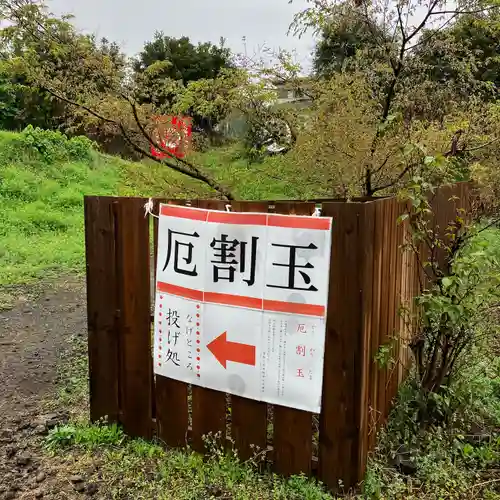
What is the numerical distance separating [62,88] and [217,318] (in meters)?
2.21

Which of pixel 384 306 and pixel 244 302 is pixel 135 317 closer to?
pixel 244 302

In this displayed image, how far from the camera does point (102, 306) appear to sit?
8.84 ft

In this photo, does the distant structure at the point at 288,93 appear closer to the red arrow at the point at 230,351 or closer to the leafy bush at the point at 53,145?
the red arrow at the point at 230,351

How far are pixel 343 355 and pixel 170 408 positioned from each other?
1040 millimetres

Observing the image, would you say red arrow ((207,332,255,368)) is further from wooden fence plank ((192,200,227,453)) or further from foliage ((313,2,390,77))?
foliage ((313,2,390,77))

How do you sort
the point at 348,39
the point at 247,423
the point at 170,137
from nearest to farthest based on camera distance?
the point at 247,423
the point at 170,137
the point at 348,39

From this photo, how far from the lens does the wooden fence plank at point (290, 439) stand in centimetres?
219

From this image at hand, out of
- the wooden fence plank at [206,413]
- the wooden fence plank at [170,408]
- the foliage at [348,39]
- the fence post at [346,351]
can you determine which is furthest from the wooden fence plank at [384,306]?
the foliage at [348,39]

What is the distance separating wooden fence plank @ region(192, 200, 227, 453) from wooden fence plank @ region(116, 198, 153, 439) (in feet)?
1.01

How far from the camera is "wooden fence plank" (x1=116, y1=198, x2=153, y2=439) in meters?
2.54

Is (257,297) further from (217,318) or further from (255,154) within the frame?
(255,154)

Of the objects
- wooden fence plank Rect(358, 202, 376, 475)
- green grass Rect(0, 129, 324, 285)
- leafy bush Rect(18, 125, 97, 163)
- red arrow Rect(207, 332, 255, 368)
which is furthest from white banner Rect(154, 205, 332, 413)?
leafy bush Rect(18, 125, 97, 163)

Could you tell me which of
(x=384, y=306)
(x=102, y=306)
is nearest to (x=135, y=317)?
(x=102, y=306)

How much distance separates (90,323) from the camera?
272cm
